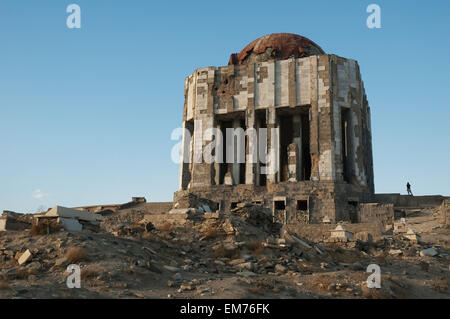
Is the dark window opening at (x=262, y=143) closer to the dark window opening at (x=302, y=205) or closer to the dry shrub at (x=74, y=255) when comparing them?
the dark window opening at (x=302, y=205)

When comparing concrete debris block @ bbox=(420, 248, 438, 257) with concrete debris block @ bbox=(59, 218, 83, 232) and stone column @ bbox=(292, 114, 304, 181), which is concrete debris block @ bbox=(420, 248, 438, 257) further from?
stone column @ bbox=(292, 114, 304, 181)

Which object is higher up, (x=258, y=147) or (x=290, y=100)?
(x=290, y=100)

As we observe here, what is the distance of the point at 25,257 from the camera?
10.4 metres

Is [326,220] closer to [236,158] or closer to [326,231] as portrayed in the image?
[326,231]

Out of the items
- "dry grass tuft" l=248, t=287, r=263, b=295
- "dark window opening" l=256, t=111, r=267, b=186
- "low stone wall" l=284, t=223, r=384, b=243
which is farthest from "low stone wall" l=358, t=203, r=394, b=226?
"dry grass tuft" l=248, t=287, r=263, b=295

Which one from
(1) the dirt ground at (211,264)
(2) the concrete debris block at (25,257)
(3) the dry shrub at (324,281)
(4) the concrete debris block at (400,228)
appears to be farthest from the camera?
(4) the concrete debris block at (400,228)

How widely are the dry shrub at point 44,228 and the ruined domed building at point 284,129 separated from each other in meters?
17.6

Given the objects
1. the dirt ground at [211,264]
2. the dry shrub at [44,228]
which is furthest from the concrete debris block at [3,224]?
the dry shrub at [44,228]

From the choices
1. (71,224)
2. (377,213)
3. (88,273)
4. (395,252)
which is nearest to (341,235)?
(395,252)

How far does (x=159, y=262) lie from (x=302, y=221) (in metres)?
17.0

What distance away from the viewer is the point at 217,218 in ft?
50.0

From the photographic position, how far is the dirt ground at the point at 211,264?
29.5ft
